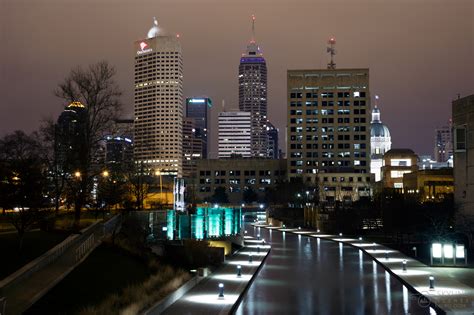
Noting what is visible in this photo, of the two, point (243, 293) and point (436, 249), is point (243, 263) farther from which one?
point (243, 293)

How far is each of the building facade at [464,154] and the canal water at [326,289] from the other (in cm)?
1034

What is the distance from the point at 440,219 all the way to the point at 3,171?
3414cm

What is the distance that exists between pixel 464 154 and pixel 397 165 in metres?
127

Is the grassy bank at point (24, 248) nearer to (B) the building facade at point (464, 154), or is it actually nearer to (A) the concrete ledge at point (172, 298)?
(A) the concrete ledge at point (172, 298)

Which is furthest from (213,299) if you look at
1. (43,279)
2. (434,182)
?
(434,182)

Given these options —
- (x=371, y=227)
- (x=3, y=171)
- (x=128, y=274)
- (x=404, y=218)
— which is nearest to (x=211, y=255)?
(x=128, y=274)

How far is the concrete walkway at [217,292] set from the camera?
68.8 ft

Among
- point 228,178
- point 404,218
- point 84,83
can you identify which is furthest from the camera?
point 228,178

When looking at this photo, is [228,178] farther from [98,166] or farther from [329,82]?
[98,166]

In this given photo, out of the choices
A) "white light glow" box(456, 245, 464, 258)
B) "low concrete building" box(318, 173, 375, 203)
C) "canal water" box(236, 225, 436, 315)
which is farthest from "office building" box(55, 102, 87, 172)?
"low concrete building" box(318, 173, 375, 203)

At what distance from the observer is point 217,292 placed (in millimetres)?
24969

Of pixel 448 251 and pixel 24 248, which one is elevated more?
pixel 24 248

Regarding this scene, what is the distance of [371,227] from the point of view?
7094cm

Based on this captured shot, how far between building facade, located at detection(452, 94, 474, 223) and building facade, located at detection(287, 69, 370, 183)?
12908 cm
